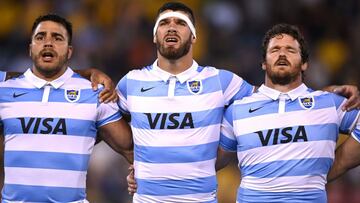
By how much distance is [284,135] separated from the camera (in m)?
7.76

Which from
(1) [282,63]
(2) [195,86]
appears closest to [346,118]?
(1) [282,63]

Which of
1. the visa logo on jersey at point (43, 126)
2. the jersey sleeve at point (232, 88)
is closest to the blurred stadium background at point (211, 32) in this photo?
the jersey sleeve at point (232, 88)

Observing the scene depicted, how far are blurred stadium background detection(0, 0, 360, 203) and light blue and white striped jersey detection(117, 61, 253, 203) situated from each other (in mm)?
4086

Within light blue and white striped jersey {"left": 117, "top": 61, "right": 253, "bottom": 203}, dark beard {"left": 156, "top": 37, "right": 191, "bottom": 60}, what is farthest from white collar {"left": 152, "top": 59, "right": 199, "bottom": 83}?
dark beard {"left": 156, "top": 37, "right": 191, "bottom": 60}

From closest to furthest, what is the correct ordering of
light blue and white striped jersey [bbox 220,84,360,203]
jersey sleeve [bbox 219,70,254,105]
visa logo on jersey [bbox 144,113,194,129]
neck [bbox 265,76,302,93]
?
light blue and white striped jersey [bbox 220,84,360,203] < visa logo on jersey [bbox 144,113,194,129] < neck [bbox 265,76,302,93] < jersey sleeve [bbox 219,70,254,105]

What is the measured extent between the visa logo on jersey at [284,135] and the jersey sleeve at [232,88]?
1.36 ft

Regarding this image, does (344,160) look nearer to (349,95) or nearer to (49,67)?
(349,95)

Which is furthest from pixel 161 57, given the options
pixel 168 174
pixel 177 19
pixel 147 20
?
pixel 147 20

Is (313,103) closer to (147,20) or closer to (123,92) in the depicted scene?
(123,92)

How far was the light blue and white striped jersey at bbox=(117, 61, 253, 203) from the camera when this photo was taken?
25.6 ft

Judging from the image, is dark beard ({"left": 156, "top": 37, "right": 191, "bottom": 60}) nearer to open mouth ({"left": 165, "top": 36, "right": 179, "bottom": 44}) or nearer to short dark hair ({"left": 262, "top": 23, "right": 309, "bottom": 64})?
open mouth ({"left": 165, "top": 36, "right": 179, "bottom": 44})

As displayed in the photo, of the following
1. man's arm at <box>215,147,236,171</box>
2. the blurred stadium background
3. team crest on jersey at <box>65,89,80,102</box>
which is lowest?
man's arm at <box>215,147,236,171</box>

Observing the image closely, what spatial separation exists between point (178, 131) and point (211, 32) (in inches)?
211

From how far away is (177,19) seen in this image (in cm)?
805
